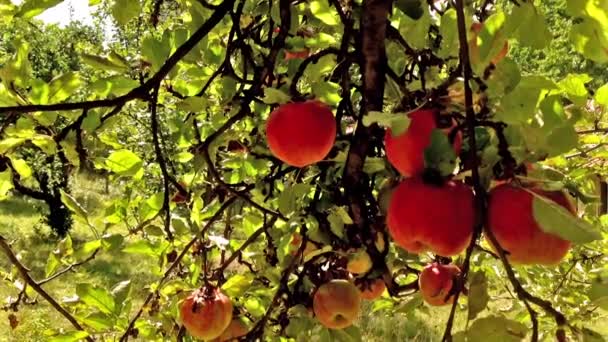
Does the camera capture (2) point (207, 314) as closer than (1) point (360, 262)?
No

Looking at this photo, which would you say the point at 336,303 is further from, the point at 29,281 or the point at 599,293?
the point at 29,281

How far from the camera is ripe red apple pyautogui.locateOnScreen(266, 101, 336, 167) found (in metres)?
0.81

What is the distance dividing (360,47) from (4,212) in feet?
24.6

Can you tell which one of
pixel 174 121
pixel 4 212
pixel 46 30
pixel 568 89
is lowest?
pixel 4 212

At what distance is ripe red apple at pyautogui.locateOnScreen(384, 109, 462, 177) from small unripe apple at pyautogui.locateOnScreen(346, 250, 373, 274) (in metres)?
0.23

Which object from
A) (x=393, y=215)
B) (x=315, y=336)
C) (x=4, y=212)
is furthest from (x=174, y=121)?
(x=4, y=212)

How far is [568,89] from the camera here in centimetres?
82

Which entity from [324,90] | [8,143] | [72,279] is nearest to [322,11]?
[324,90]

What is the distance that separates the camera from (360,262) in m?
0.89

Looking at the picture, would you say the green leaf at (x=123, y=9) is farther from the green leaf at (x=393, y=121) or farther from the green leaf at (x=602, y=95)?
the green leaf at (x=602, y=95)

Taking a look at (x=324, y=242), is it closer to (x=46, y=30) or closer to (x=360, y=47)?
(x=360, y=47)

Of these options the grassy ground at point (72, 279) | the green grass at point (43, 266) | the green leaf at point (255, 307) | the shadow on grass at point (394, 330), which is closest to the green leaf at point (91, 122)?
the green leaf at point (255, 307)

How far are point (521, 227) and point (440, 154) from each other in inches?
3.8

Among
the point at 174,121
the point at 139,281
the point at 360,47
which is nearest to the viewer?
the point at 360,47
